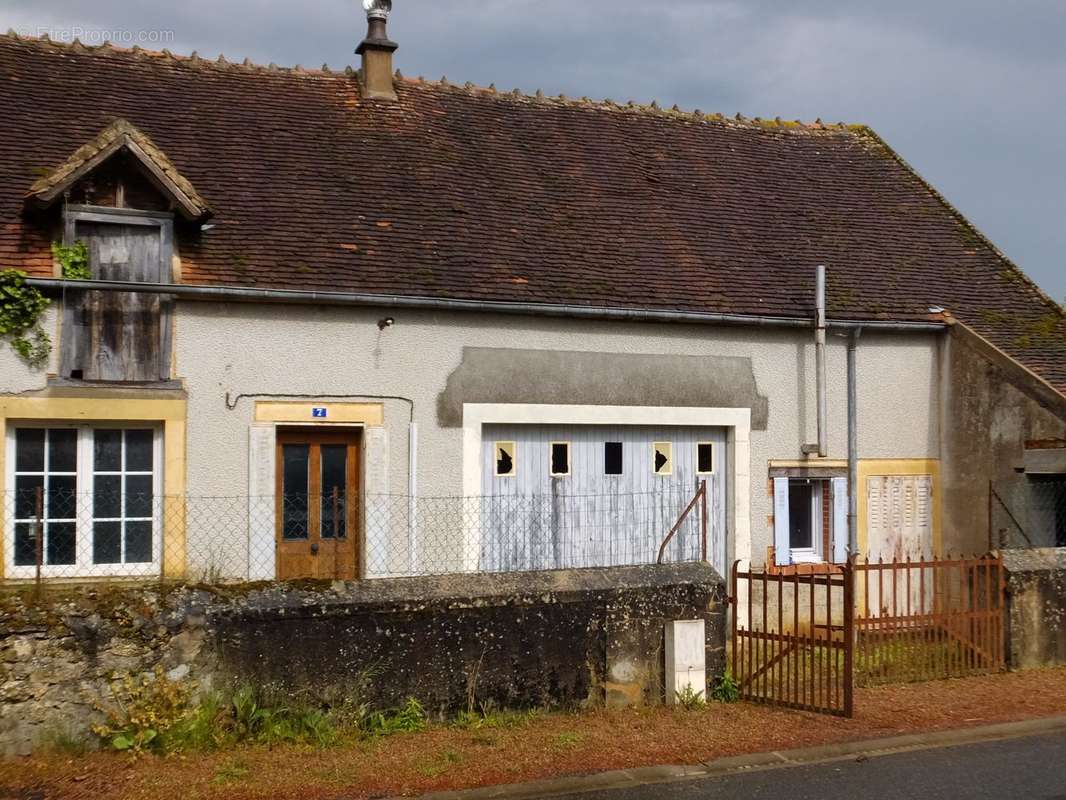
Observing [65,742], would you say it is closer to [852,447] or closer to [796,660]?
[796,660]

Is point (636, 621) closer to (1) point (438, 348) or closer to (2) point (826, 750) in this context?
(2) point (826, 750)

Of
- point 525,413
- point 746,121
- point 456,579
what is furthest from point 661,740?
point 746,121

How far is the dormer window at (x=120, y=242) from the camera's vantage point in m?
10.6

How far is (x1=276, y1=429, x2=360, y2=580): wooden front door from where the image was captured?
36.9 feet

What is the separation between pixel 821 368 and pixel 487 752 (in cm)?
690

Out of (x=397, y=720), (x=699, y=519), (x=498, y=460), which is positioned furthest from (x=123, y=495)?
(x=699, y=519)

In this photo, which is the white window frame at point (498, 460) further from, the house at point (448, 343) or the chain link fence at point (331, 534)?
the chain link fence at point (331, 534)

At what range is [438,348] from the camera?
38.3 feet

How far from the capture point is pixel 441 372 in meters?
11.7

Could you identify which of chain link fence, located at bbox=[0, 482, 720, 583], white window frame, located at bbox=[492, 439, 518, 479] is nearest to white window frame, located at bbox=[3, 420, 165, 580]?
chain link fence, located at bbox=[0, 482, 720, 583]

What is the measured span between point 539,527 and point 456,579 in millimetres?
3593

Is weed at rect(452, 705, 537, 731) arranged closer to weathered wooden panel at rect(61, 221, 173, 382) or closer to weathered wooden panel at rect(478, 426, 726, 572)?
weathered wooden panel at rect(478, 426, 726, 572)

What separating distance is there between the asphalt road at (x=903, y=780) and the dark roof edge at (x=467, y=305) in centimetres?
543

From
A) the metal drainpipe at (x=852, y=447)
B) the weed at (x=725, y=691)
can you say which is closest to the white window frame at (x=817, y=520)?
the metal drainpipe at (x=852, y=447)
